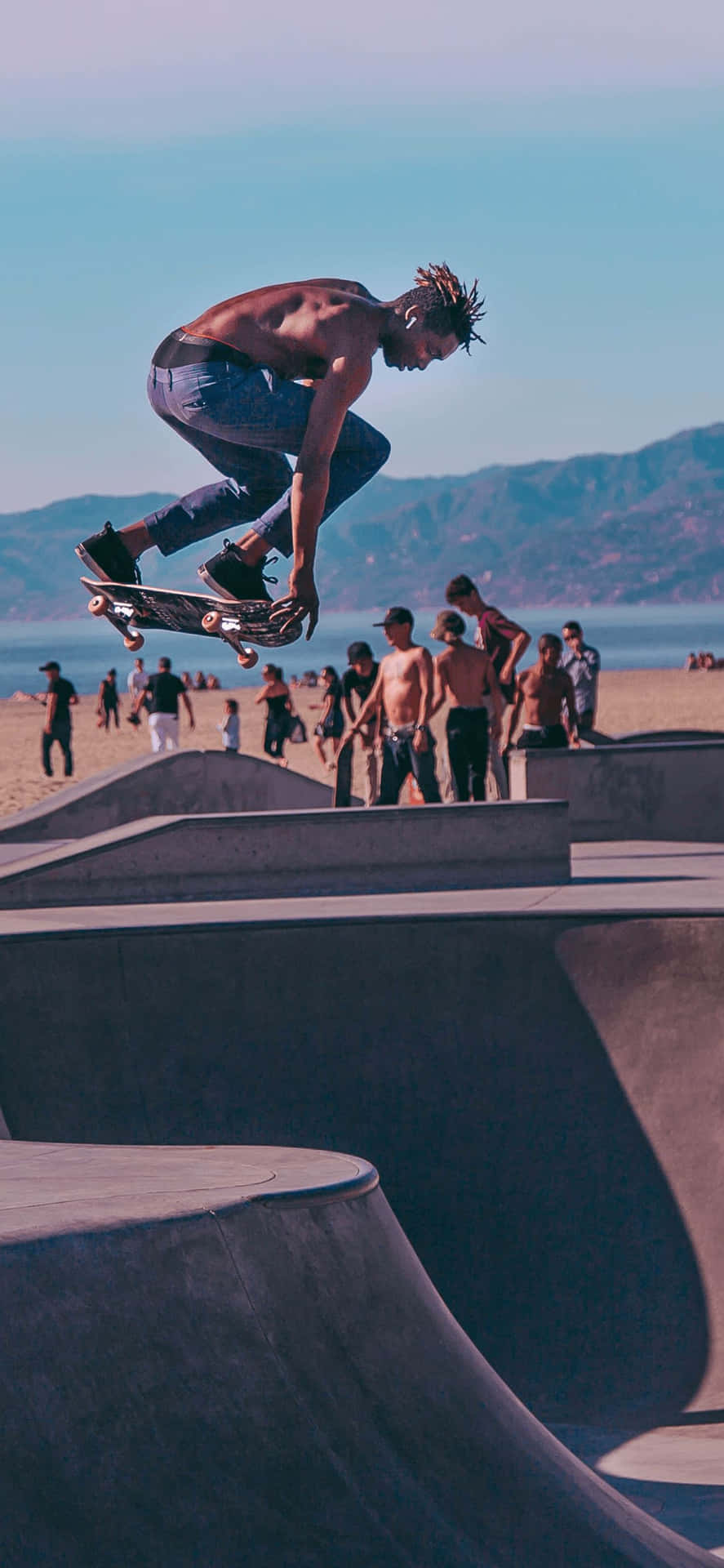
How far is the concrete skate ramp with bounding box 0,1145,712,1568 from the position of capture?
11.2ft

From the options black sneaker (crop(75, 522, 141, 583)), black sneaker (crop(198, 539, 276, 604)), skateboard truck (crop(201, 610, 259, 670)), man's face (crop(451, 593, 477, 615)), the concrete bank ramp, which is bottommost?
the concrete bank ramp

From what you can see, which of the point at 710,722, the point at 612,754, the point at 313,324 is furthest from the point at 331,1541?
the point at 710,722

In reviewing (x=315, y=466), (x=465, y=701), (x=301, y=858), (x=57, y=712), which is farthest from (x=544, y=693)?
(x=57, y=712)

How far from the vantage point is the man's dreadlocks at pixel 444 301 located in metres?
6.92

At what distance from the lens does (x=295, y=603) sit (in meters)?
7.09

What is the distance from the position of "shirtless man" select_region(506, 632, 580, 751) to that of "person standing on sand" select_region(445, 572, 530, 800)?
20 cm

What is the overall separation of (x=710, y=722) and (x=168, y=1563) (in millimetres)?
35196

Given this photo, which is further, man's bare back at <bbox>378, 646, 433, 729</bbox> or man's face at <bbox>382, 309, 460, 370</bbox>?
man's bare back at <bbox>378, 646, 433, 729</bbox>

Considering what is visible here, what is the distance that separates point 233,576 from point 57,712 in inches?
694

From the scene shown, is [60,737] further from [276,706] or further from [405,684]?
[405,684]

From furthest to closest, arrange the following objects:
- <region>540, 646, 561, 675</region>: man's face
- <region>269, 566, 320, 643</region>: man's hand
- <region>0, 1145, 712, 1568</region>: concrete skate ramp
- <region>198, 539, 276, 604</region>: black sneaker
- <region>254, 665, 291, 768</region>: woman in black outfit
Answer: <region>254, 665, 291, 768</region>: woman in black outfit, <region>540, 646, 561, 675</region>: man's face, <region>198, 539, 276, 604</region>: black sneaker, <region>269, 566, 320, 643</region>: man's hand, <region>0, 1145, 712, 1568</region>: concrete skate ramp

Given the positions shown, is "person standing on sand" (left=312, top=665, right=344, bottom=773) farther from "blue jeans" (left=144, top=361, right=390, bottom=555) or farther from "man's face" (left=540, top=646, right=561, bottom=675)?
"blue jeans" (left=144, top=361, right=390, bottom=555)

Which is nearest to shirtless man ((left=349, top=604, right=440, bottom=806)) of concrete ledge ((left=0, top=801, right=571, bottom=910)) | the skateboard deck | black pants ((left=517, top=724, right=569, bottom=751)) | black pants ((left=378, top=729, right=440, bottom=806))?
black pants ((left=378, top=729, right=440, bottom=806))

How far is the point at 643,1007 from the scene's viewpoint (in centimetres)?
769
